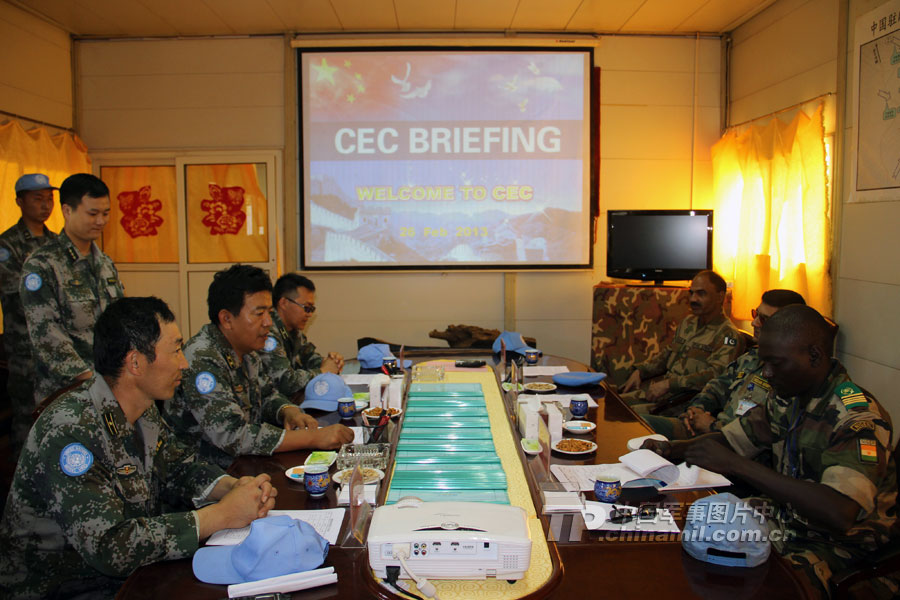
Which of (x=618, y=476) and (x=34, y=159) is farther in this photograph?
(x=34, y=159)

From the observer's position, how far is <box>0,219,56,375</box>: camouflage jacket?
10.9 feet

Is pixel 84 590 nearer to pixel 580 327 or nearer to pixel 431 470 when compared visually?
pixel 431 470

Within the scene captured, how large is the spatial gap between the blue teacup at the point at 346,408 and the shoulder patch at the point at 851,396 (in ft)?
5.13

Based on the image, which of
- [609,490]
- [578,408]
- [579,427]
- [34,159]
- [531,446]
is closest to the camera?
[609,490]

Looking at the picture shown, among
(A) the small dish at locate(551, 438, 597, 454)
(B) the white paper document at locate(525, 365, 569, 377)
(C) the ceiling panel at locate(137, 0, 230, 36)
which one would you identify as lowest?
(A) the small dish at locate(551, 438, 597, 454)

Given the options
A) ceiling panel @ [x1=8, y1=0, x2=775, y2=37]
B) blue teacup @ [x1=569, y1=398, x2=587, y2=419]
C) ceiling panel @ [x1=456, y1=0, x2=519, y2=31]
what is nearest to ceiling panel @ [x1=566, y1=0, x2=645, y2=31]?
ceiling panel @ [x1=8, y1=0, x2=775, y2=37]

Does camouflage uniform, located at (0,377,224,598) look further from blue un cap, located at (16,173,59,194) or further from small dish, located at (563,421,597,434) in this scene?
blue un cap, located at (16,173,59,194)

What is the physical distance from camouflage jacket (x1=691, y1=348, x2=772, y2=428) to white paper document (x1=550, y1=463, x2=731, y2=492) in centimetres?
56

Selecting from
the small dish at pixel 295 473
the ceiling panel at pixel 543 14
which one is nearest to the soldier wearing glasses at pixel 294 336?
the small dish at pixel 295 473

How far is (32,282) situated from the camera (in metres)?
2.76

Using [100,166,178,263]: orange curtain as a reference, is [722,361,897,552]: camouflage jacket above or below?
below

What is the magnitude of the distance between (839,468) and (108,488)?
1761mm

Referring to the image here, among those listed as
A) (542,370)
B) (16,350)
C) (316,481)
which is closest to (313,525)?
(316,481)

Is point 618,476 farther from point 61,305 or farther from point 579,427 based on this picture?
point 61,305
